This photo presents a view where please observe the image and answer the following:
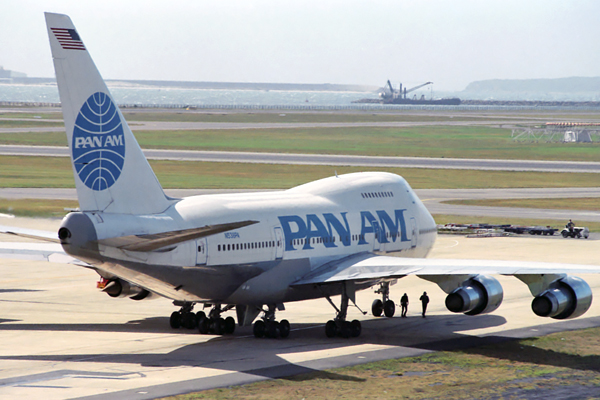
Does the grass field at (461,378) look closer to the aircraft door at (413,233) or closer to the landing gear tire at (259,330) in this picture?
the landing gear tire at (259,330)

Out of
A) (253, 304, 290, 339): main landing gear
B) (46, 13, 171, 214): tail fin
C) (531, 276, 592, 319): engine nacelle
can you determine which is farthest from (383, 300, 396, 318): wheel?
(46, 13, 171, 214): tail fin

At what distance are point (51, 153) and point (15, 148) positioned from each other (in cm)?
818

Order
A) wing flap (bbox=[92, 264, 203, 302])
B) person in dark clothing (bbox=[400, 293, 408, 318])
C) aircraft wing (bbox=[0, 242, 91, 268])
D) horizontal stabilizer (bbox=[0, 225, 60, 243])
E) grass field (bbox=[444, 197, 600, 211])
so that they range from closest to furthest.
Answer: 1. wing flap (bbox=[92, 264, 203, 302])
2. horizontal stabilizer (bbox=[0, 225, 60, 243])
3. aircraft wing (bbox=[0, 242, 91, 268])
4. person in dark clothing (bbox=[400, 293, 408, 318])
5. grass field (bbox=[444, 197, 600, 211])

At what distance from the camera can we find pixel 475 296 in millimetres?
30422

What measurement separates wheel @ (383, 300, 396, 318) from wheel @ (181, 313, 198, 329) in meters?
9.19

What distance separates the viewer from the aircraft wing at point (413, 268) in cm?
2950

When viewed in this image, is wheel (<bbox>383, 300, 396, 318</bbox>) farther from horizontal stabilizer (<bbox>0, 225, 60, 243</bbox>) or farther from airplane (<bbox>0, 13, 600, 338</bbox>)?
horizontal stabilizer (<bbox>0, 225, 60, 243</bbox>)

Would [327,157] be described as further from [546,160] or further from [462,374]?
[462,374]

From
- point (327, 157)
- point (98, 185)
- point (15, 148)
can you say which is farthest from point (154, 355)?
point (15, 148)

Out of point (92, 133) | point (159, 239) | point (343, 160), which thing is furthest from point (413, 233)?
point (343, 160)

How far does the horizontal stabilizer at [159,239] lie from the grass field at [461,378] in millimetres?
5303

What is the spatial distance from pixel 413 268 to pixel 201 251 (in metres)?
8.02

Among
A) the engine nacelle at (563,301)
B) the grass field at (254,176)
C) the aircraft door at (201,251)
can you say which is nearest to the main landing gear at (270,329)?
the aircraft door at (201,251)

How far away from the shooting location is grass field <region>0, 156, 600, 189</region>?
90.7 meters
